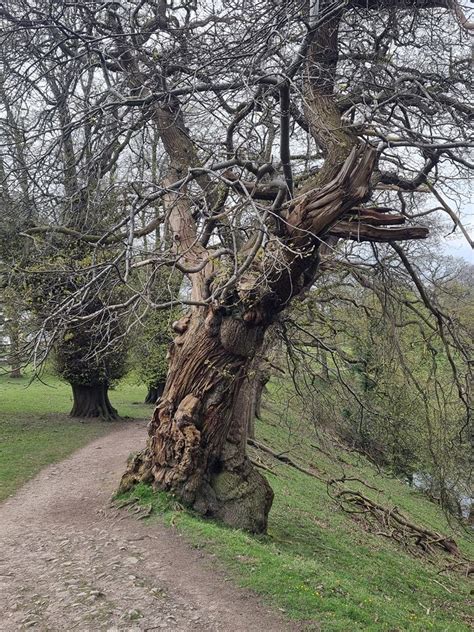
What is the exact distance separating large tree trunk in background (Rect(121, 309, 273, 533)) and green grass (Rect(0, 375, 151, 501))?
1622mm

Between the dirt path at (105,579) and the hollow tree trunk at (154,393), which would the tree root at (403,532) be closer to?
the dirt path at (105,579)

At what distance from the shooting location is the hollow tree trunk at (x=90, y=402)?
56.2 feet

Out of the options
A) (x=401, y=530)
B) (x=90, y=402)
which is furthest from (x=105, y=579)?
(x=90, y=402)

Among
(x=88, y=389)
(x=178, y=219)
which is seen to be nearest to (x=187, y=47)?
(x=178, y=219)

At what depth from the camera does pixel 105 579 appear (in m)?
4.83

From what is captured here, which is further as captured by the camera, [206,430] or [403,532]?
[403,532]

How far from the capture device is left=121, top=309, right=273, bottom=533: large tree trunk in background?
6.63m

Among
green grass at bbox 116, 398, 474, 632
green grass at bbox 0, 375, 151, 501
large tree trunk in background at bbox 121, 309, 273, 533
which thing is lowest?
green grass at bbox 0, 375, 151, 501

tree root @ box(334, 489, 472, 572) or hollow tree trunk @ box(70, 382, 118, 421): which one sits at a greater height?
hollow tree trunk @ box(70, 382, 118, 421)

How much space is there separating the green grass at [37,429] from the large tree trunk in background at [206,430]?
162 centimetres

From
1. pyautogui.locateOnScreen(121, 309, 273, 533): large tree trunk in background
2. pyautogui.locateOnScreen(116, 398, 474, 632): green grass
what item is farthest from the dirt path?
pyautogui.locateOnScreen(121, 309, 273, 533): large tree trunk in background

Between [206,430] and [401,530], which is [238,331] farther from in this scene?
[401,530]

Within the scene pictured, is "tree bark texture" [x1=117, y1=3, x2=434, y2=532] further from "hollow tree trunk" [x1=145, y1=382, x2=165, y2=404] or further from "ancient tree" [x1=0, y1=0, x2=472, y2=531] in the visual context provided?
"hollow tree trunk" [x1=145, y1=382, x2=165, y2=404]

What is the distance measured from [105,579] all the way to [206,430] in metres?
2.39
